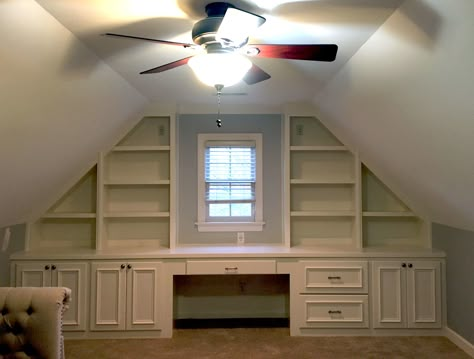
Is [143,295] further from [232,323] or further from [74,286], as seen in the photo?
[232,323]

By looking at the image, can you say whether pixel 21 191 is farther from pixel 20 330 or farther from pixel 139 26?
pixel 139 26

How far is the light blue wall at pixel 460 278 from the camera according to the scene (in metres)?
3.14

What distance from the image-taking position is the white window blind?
402cm

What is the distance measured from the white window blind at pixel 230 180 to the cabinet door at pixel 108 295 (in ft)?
3.54

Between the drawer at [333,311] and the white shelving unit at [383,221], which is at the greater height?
the white shelving unit at [383,221]

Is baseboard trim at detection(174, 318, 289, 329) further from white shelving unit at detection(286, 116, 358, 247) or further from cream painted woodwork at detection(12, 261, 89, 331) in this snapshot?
cream painted woodwork at detection(12, 261, 89, 331)

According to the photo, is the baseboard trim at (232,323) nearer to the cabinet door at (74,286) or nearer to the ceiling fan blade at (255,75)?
the cabinet door at (74,286)

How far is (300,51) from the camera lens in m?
1.70

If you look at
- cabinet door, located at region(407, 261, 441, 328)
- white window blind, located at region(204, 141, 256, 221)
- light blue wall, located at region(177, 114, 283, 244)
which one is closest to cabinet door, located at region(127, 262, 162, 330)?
light blue wall, located at region(177, 114, 283, 244)

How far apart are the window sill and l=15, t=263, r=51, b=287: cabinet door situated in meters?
1.47

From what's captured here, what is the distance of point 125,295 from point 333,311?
193cm

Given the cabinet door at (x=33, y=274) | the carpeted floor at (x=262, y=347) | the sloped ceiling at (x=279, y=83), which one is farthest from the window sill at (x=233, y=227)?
the cabinet door at (x=33, y=274)

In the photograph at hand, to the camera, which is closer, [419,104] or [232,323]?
[419,104]

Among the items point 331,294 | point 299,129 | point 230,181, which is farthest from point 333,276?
point 299,129
